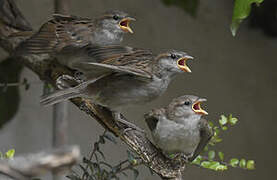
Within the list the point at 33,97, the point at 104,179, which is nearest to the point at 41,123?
the point at 33,97

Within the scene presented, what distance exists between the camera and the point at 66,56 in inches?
60.6

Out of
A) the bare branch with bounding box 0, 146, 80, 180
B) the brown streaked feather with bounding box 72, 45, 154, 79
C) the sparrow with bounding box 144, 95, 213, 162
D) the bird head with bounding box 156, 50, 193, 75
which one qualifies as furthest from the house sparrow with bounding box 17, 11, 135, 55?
the bare branch with bounding box 0, 146, 80, 180

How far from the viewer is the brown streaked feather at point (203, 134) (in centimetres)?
126

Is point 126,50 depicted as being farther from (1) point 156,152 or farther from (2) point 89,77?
(1) point 156,152

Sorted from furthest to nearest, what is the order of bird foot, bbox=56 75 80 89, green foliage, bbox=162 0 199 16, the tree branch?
green foliage, bbox=162 0 199 16, bird foot, bbox=56 75 80 89, the tree branch

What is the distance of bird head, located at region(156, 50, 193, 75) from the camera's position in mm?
1292

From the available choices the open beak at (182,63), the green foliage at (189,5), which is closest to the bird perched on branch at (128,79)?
the open beak at (182,63)

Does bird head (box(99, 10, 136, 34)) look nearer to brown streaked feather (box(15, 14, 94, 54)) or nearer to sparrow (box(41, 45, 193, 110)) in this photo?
brown streaked feather (box(15, 14, 94, 54))

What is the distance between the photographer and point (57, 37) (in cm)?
153

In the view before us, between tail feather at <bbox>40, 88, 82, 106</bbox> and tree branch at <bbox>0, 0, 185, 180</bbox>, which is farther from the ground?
tail feather at <bbox>40, 88, 82, 106</bbox>

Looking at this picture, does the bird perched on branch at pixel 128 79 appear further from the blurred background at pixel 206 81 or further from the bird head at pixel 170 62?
the blurred background at pixel 206 81

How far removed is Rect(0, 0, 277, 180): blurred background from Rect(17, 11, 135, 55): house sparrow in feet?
2.81

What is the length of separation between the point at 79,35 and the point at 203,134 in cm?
51

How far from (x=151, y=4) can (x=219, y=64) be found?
1.69 ft
